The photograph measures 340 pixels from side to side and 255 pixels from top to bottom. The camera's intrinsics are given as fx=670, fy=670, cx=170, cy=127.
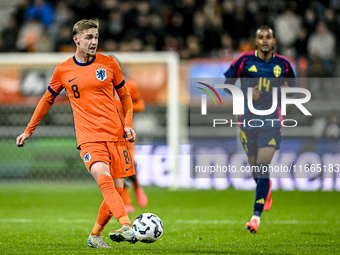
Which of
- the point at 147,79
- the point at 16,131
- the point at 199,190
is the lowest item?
the point at 199,190

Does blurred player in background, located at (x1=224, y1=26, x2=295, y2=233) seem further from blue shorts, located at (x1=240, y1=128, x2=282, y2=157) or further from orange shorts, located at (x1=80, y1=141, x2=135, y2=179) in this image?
orange shorts, located at (x1=80, y1=141, x2=135, y2=179)

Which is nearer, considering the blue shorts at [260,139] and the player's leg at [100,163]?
the player's leg at [100,163]

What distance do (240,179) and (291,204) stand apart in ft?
9.96

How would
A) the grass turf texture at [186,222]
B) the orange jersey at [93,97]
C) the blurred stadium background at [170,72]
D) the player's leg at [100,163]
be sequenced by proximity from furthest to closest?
the blurred stadium background at [170,72] → the grass turf texture at [186,222] → the orange jersey at [93,97] → the player's leg at [100,163]

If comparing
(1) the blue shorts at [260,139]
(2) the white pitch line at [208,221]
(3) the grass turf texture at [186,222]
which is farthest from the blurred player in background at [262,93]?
(2) the white pitch line at [208,221]

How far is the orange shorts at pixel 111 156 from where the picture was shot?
6.08 metres

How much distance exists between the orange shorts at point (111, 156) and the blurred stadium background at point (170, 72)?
8060mm

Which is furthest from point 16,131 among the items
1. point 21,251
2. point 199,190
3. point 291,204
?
point 21,251

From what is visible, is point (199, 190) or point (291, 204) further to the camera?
point (199, 190)

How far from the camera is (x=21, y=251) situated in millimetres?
6211

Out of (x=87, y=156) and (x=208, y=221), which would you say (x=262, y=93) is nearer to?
(x=208, y=221)

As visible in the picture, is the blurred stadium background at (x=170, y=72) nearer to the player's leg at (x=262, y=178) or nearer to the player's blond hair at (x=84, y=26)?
the player's leg at (x=262, y=178)

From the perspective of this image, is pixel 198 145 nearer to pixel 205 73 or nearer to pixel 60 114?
pixel 205 73

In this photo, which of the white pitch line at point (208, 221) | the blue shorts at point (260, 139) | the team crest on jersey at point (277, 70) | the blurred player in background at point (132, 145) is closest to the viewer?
the blue shorts at point (260, 139)
